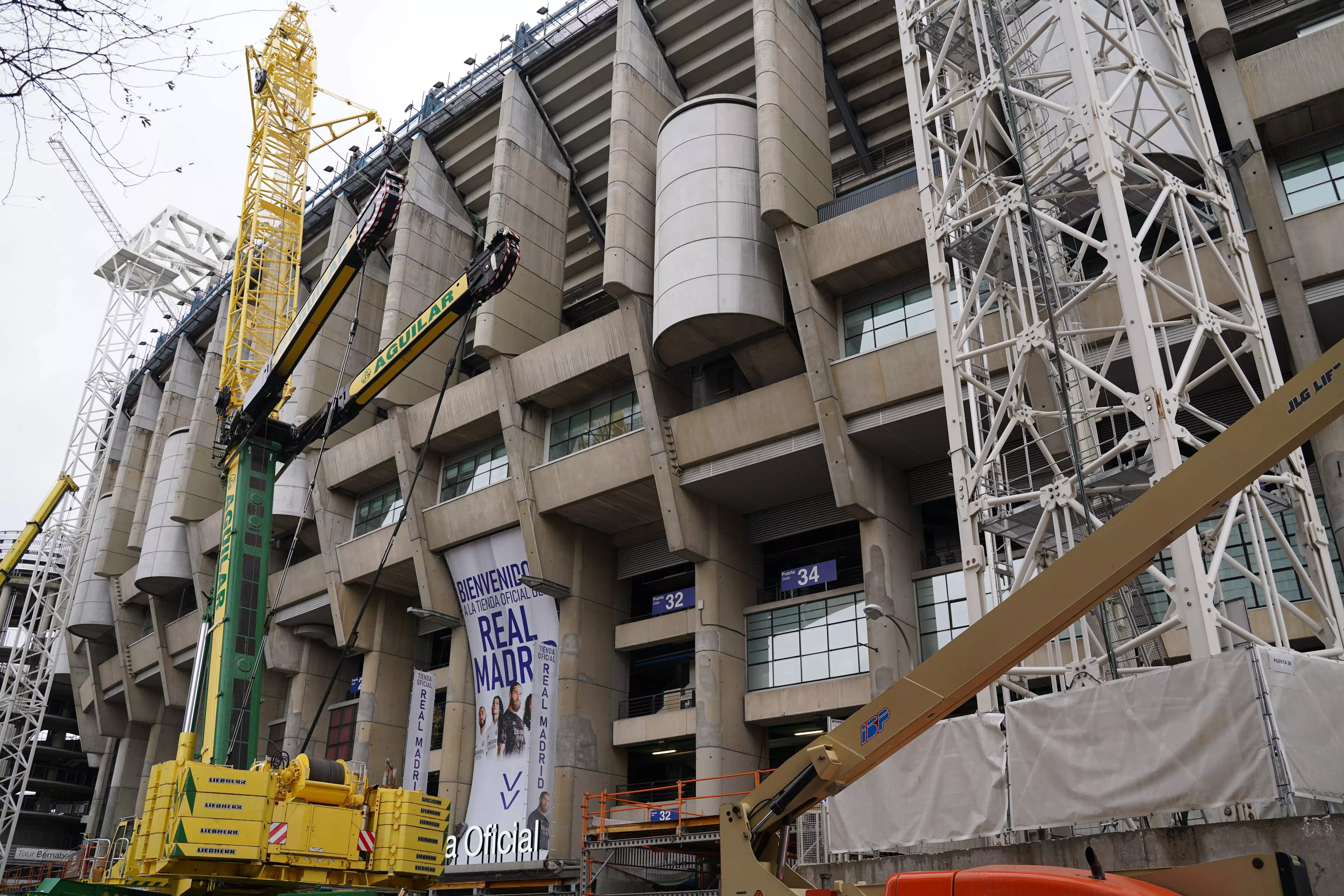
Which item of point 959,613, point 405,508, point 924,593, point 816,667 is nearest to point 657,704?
point 816,667

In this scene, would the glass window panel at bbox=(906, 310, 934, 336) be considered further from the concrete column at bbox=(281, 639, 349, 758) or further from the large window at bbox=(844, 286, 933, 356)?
the concrete column at bbox=(281, 639, 349, 758)

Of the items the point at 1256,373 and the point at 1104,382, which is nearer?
the point at 1104,382

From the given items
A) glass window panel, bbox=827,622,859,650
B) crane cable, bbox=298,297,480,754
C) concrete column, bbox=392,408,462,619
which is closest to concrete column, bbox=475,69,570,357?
crane cable, bbox=298,297,480,754

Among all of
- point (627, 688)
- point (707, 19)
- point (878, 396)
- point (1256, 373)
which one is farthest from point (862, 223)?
point (627, 688)

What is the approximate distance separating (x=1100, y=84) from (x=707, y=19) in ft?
65.1

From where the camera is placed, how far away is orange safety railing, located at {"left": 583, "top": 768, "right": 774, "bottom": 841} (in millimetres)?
27922

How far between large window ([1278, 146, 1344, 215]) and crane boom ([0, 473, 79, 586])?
71.9 m

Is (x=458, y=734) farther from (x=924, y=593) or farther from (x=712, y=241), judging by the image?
(x=712, y=241)

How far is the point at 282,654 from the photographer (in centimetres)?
4800

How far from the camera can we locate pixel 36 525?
67.8 m

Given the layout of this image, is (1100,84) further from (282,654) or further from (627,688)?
(282,654)

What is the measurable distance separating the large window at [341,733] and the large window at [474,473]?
12.0 m

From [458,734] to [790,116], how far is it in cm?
2484

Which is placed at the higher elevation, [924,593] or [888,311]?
[888,311]
